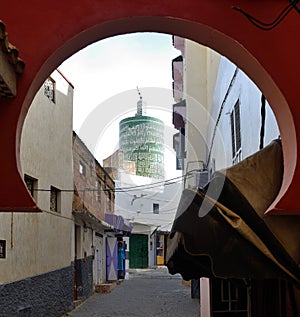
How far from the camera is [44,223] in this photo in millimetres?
12766

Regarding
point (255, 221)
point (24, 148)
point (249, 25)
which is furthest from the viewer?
point (24, 148)

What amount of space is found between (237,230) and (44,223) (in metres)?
9.11

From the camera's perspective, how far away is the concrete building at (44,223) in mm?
10289

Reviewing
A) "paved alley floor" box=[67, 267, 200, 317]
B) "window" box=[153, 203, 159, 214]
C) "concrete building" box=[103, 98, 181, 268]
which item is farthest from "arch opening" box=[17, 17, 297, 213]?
"window" box=[153, 203, 159, 214]

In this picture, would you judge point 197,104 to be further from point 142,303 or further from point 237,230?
point 237,230

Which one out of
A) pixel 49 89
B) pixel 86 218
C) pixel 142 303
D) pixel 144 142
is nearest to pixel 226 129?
pixel 49 89

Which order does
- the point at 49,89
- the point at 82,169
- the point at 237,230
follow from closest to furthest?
the point at 237,230
the point at 49,89
the point at 82,169

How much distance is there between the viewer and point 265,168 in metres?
4.91

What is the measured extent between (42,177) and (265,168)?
8583 mm

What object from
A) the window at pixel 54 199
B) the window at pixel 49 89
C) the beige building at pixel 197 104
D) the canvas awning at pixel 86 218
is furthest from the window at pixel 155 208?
the window at pixel 49 89

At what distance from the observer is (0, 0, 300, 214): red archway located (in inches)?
179

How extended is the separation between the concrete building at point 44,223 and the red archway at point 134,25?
17.3ft

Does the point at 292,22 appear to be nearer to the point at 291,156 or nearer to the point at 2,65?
the point at 291,156

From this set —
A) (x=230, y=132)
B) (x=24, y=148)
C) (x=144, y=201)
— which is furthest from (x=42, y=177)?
(x=144, y=201)
